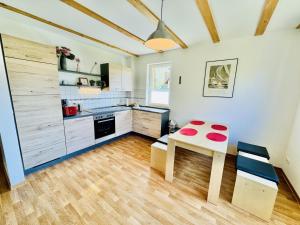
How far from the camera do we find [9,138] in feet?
5.43

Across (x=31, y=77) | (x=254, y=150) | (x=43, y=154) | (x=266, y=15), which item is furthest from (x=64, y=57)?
(x=254, y=150)

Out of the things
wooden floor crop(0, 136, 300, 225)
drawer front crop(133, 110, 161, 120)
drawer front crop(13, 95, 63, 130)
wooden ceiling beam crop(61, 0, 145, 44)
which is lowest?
wooden floor crop(0, 136, 300, 225)

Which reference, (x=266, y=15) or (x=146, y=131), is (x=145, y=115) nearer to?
(x=146, y=131)

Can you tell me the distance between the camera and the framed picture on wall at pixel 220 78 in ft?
8.12

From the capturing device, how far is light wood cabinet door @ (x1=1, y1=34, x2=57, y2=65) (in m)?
1.61

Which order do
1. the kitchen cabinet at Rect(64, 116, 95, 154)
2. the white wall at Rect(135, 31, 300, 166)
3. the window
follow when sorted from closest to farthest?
the white wall at Rect(135, 31, 300, 166) → the kitchen cabinet at Rect(64, 116, 95, 154) → the window

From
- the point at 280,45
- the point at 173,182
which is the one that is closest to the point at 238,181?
the point at 173,182

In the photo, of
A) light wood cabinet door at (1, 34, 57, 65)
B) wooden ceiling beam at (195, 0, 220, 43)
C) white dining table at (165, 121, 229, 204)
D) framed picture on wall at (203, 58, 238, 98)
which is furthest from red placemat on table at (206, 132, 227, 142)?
light wood cabinet door at (1, 34, 57, 65)

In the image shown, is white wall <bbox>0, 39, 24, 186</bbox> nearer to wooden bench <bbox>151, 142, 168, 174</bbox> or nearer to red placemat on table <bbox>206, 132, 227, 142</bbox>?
wooden bench <bbox>151, 142, 168, 174</bbox>

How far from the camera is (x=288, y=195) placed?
68.1 inches

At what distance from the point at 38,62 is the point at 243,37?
3.47 m

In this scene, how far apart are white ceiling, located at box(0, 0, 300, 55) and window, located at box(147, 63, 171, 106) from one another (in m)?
1.21

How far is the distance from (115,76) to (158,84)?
3.97 ft

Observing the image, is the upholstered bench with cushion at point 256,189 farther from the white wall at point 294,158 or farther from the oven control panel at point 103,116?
the oven control panel at point 103,116
